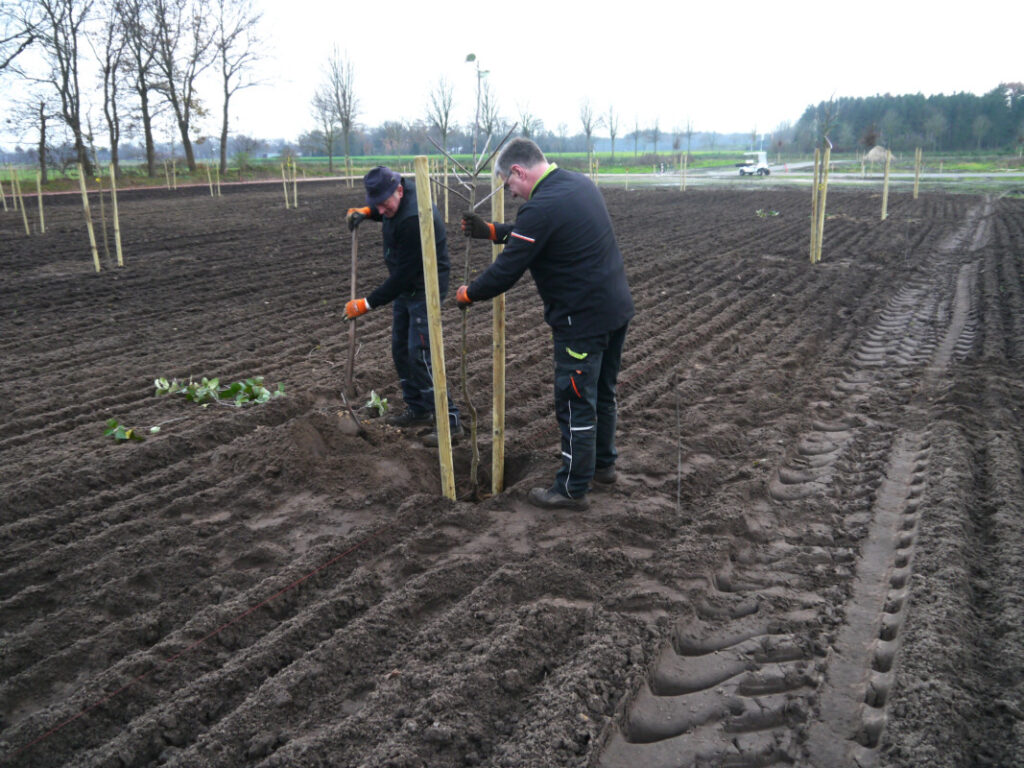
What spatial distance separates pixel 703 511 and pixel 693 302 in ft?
18.8

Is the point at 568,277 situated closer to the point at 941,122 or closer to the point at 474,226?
the point at 474,226

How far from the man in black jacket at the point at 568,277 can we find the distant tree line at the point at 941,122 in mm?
55331

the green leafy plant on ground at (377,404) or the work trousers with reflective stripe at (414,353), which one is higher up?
the work trousers with reflective stripe at (414,353)

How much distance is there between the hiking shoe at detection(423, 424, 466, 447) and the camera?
17.1 ft

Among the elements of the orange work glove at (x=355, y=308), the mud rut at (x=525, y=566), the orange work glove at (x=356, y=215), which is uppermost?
the orange work glove at (x=356, y=215)

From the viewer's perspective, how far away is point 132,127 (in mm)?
37812

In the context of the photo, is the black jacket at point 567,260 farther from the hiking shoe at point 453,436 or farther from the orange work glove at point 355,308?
the hiking shoe at point 453,436

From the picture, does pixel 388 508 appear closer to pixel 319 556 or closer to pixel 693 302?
pixel 319 556

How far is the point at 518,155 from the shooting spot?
395cm

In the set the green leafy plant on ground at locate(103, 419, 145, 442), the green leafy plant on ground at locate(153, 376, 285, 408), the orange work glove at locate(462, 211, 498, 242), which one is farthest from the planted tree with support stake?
the green leafy plant on ground at locate(103, 419, 145, 442)

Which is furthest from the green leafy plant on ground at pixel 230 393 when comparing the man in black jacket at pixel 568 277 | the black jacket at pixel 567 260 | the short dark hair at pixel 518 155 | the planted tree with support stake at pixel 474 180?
the short dark hair at pixel 518 155

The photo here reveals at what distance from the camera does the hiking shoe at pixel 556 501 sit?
4246 mm

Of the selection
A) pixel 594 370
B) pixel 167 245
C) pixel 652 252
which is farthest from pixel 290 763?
pixel 167 245

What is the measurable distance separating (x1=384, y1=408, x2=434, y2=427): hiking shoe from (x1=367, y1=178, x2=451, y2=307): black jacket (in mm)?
955
